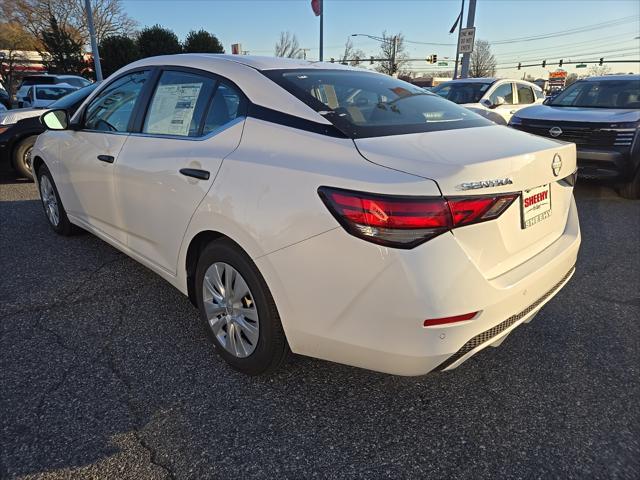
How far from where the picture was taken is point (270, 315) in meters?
2.15

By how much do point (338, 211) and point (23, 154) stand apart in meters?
7.02

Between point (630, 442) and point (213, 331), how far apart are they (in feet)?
6.78

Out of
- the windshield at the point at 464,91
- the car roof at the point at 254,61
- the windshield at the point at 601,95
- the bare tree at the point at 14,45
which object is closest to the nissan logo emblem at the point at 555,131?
the windshield at the point at 601,95

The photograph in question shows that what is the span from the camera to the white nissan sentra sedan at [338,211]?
174 centimetres

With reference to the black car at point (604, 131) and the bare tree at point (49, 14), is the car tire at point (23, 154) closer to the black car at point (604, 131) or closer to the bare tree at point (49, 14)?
the black car at point (604, 131)

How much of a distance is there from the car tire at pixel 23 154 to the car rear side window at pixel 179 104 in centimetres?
518

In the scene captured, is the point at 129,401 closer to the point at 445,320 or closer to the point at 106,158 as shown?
the point at 445,320

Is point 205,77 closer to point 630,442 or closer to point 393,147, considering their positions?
point 393,147

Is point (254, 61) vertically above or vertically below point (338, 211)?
above

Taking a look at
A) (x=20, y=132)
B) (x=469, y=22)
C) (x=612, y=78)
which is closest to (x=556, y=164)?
(x=612, y=78)

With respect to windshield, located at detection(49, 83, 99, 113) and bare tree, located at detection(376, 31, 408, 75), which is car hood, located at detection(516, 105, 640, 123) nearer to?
windshield, located at detection(49, 83, 99, 113)

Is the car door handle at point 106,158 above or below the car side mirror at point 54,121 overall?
below

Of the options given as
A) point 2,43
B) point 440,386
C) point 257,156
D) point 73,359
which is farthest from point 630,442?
point 2,43

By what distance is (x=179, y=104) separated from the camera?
2770 millimetres
